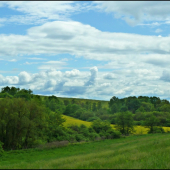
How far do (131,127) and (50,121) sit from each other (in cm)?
3391

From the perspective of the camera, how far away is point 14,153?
38719mm

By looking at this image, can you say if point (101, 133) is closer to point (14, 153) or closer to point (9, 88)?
point (14, 153)

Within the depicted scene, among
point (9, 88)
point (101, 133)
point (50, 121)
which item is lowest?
point (101, 133)

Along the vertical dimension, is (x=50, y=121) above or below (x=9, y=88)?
below

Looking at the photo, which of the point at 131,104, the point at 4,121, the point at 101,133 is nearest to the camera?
the point at 4,121

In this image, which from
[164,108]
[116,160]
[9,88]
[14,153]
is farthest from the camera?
[9,88]

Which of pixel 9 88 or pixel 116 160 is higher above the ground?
pixel 9 88

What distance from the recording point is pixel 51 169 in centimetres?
1128

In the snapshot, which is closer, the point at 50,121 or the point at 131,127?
the point at 50,121

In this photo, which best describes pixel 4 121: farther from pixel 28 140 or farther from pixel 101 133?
pixel 101 133

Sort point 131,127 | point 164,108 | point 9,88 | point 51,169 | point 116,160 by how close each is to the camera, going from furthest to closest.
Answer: point 9,88, point 164,108, point 131,127, point 116,160, point 51,169

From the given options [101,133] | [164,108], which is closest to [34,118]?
[101,133]

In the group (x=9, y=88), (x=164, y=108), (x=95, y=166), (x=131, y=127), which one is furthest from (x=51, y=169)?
(x=9, y=88)

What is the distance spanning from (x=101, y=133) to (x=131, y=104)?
105 meters
